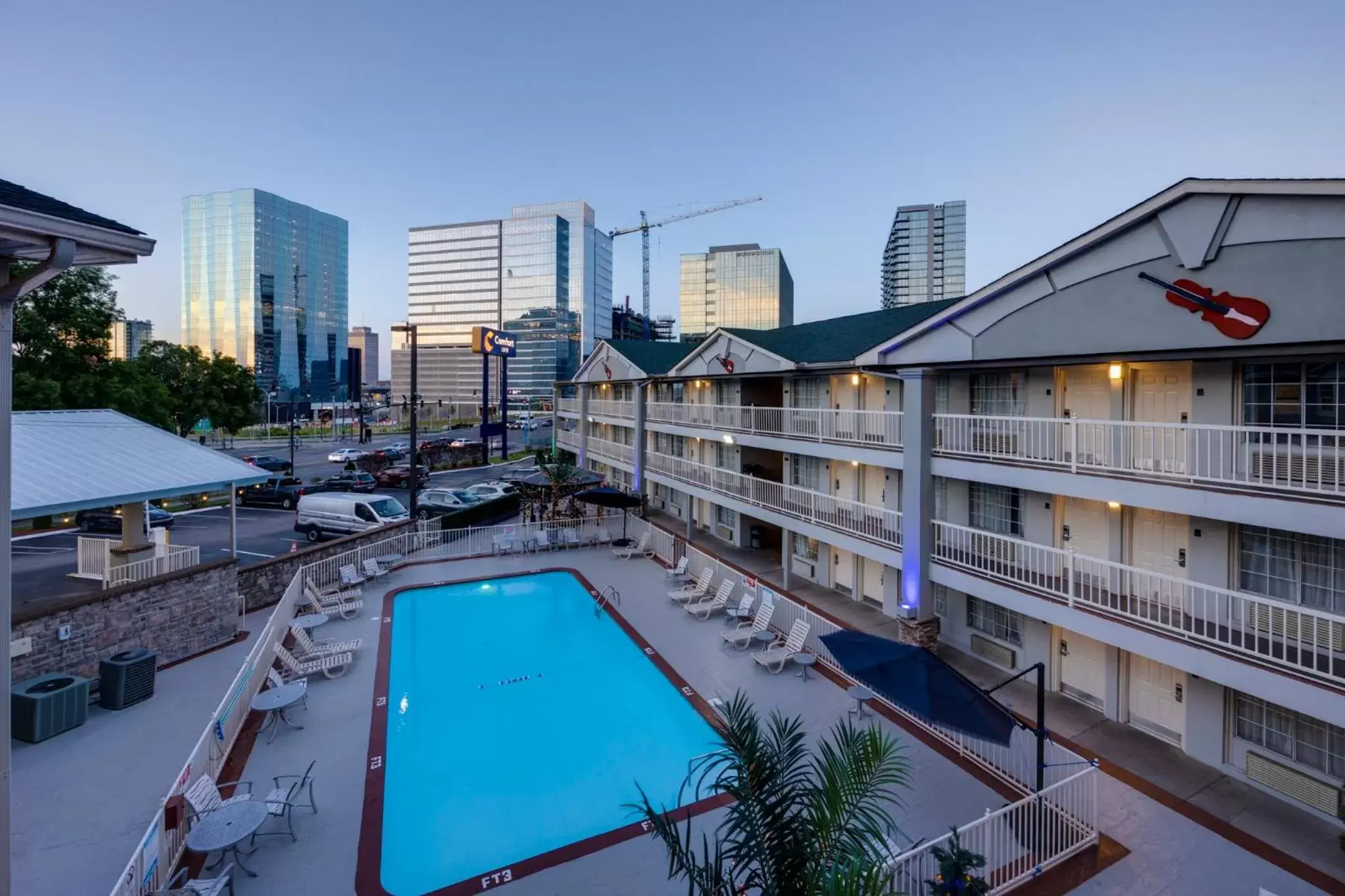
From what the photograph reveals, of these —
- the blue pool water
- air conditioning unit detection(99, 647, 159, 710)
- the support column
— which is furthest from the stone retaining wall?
the support column

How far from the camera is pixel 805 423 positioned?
21.5m

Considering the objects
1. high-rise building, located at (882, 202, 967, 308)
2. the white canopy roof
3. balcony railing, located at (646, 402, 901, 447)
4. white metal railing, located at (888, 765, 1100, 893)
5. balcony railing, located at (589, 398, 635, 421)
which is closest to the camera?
white metal railing, located at (888, 765, 1100, 893)

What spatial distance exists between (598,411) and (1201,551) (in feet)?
106

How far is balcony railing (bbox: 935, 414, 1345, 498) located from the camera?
952 cm

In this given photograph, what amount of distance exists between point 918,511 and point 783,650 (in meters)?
4.88

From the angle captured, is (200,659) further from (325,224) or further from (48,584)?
(325,224)

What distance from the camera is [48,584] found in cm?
1827

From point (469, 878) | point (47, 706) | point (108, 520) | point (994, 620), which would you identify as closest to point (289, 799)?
point (469, 878)

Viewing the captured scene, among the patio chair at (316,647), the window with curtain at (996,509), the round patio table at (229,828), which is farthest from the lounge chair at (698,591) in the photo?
the round patio table at (229,828)

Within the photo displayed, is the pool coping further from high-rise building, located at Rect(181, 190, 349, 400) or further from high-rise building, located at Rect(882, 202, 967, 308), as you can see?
high-rise building, located at Rect(882, 202, 967, 308)

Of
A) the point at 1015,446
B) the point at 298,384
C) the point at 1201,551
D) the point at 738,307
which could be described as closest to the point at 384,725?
the point at 1015,446

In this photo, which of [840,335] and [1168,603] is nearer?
[1168,603]

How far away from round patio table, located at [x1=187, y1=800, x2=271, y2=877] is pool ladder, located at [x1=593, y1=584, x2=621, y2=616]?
11736 millimetres

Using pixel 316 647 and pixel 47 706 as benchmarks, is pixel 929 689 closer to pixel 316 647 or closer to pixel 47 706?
pixel 316 647
